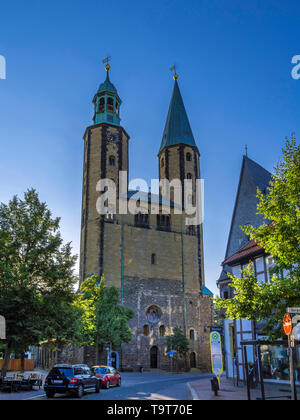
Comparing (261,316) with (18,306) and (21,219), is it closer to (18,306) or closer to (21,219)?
(18,306)

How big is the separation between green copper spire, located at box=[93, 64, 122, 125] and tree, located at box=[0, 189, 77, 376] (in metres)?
29.2

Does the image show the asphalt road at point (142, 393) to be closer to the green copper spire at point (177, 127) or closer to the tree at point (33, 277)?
the tree at point (33, 277)

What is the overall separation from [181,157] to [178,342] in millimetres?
Result: 23920

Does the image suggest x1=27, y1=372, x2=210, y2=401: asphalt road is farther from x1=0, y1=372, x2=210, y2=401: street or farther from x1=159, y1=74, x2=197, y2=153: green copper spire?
x1=159, y1=74, x2=197, y2=153: green copper spire

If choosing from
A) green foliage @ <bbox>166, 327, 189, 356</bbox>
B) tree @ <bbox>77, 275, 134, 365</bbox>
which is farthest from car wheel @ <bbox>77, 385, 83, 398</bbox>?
green foliage @ <bbox>166, 327, 189, 356</bbox>

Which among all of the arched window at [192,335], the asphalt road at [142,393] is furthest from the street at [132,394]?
the arched window at [192,335]

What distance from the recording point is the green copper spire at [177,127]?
183 feet

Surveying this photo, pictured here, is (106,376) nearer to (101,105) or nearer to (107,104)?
(107,104)

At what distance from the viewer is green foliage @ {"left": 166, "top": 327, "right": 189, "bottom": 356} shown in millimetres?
41469

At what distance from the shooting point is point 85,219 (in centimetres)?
4475

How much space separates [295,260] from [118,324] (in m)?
24.4

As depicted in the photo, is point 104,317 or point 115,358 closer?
point 104,317

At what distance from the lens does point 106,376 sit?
20.9m

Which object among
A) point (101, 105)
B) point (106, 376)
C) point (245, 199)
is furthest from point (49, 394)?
point (101, 105)
